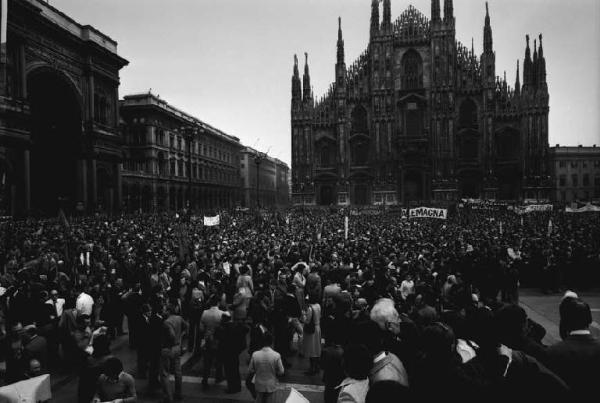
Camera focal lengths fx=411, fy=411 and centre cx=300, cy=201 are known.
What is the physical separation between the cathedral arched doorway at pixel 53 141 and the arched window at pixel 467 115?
1736 inches

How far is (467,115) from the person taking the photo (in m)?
Result: 53.4

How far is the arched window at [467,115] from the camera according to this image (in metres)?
52.9

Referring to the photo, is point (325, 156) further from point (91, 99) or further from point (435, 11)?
point (91, 99)

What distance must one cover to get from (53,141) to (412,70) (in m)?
42.7

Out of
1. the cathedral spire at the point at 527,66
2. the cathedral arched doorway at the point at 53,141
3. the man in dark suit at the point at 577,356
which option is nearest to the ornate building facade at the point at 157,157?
the cathedral arched doorway at the point at 53,141

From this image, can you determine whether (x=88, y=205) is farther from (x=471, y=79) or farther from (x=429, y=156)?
(x=471, y=79)

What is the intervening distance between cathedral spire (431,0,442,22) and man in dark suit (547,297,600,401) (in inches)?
2229

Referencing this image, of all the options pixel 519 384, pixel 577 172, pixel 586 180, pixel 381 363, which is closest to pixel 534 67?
pixel 577 172

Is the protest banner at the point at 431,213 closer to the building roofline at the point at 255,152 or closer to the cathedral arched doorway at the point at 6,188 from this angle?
the cathedral arched doorway at the point at 6,188

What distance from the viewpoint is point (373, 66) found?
54156mm

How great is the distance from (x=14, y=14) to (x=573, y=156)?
82.3 metres

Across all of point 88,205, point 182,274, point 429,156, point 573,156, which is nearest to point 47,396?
point 182,274

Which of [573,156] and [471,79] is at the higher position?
[471,79]

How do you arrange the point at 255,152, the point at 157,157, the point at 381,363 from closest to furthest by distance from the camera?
the point at 381,363 < the point at 157,157 < the point at 255,152
